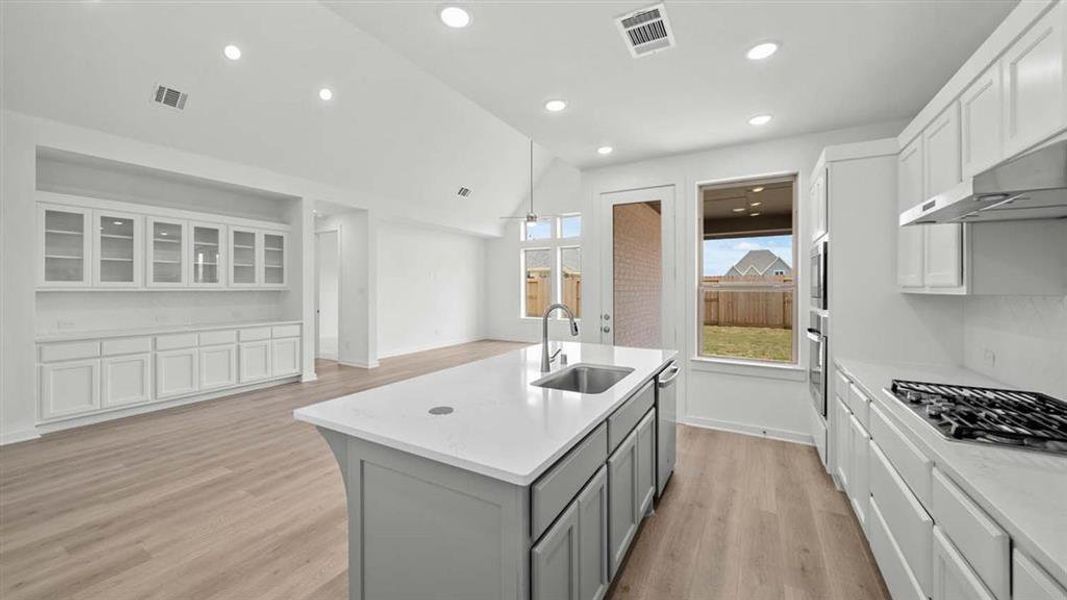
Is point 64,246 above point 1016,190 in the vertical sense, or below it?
above

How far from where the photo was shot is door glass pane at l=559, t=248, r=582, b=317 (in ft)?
30.4

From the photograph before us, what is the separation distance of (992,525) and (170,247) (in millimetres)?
6474

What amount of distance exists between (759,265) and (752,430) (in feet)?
5.00

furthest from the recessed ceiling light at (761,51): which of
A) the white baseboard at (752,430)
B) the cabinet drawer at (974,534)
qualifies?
the white baseboard at (752,430)

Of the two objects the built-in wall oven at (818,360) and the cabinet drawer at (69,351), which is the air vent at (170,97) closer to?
the cabinet drawer at (69,351)

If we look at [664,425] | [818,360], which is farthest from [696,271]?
[664,425]

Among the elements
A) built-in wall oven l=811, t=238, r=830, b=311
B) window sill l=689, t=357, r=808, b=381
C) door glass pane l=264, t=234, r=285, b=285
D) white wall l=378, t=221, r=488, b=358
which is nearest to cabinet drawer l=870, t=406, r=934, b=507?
built-in wall oven l=811, t=238, r=830, b=311

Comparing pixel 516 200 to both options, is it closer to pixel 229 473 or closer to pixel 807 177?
pixel 807 177

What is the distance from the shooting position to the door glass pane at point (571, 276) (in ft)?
30.4

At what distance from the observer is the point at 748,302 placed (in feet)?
13.2

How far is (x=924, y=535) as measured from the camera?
1391mm

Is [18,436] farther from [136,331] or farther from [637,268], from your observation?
[637,268]

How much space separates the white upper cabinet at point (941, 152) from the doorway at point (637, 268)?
2.11 metres

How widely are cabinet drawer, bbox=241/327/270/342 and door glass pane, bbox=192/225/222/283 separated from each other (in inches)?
28.3
